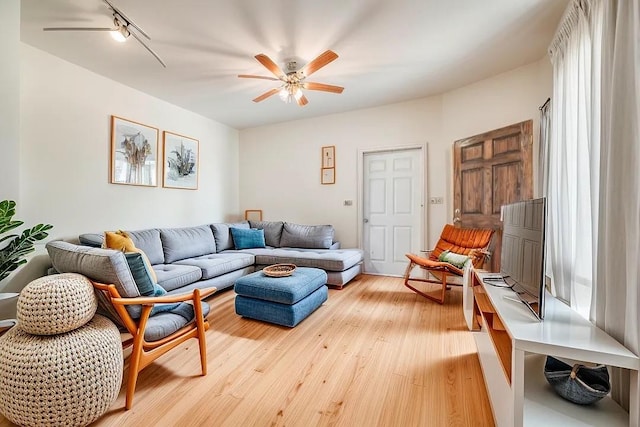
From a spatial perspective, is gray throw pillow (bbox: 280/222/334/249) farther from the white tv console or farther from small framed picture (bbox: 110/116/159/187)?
the white tv console

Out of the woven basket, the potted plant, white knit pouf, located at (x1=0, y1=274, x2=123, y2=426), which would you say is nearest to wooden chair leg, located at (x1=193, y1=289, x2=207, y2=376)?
white knit pouf, located at (x1=0, y1=274, x2=123, y2=426)

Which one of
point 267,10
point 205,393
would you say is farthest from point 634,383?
point 267,10

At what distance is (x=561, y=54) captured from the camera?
6.93 ft

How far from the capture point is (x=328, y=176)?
4582 millimetres

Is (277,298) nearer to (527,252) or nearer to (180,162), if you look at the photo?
(527,252)

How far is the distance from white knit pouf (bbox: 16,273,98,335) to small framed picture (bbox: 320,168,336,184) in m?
3.64

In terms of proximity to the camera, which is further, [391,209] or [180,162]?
[391,209]

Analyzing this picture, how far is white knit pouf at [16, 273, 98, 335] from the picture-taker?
1.21m

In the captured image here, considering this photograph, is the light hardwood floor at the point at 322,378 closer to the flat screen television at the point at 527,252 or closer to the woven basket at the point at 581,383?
the woven basket at the point at 581,383

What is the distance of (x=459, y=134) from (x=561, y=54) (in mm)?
1525

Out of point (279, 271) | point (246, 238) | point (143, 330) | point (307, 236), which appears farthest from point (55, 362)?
point (307, 236)

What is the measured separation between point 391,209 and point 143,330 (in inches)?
138

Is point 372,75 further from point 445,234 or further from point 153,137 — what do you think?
point 153,137

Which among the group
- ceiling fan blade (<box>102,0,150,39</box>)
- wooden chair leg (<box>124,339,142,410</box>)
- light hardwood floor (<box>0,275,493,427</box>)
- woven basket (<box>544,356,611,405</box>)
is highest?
ceiling fan blade (<box>102,0,150,39</box>)
